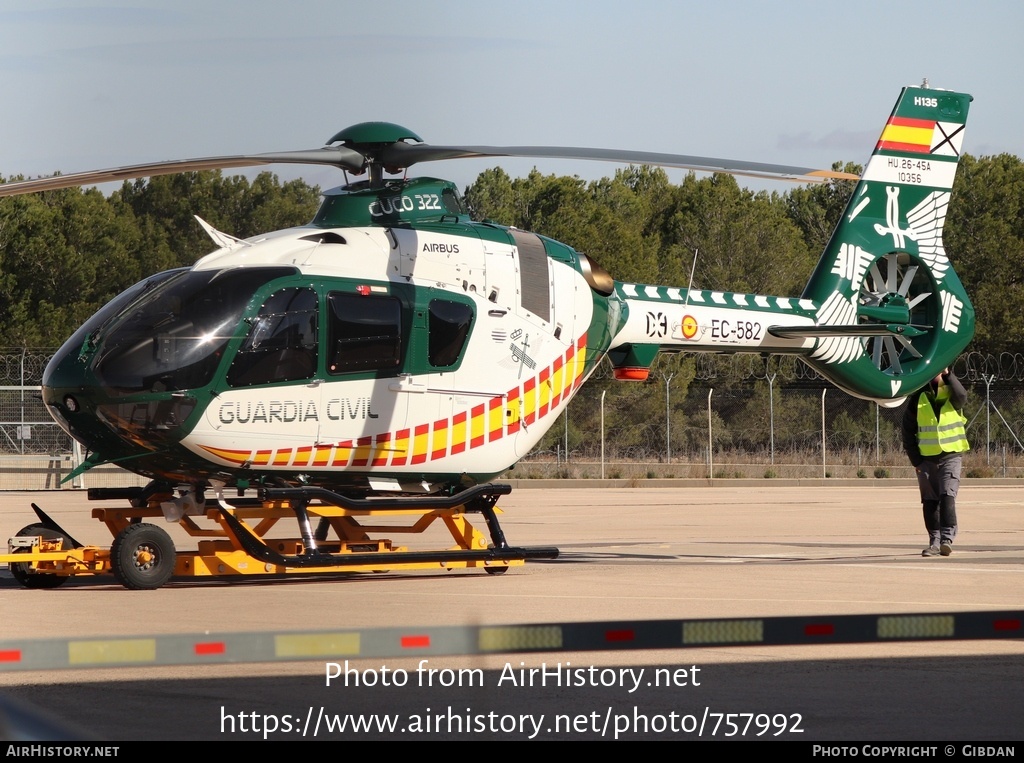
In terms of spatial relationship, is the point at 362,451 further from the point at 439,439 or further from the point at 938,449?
the point at 938,449

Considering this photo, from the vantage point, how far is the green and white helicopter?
34.4ft

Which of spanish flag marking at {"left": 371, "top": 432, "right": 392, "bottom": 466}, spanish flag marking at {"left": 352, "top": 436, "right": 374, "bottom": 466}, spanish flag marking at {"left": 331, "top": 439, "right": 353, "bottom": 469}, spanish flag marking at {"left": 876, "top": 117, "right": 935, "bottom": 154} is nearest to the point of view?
spanish flag marking at {"left": 331, "top": 439, "right": 353, "bottom": 469}

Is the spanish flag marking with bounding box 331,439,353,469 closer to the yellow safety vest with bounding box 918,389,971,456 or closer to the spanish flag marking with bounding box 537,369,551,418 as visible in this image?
the spanish flag marking with bounding box 537,369,551,418

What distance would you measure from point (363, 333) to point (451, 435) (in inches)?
51.1

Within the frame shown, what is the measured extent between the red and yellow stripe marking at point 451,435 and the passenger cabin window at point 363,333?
0.64m

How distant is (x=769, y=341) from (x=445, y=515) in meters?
4.32

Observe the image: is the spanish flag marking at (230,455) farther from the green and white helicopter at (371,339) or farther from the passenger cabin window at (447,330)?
the passenger cabin window at (447,330)

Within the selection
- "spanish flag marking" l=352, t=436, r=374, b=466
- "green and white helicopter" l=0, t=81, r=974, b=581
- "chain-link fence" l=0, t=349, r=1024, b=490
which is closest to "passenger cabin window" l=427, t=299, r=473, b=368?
"green and white helicopter" l=0, t=81, r=974, b=581

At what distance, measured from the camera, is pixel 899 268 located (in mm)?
15445

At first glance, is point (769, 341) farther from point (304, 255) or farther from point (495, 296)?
point (304, 255)

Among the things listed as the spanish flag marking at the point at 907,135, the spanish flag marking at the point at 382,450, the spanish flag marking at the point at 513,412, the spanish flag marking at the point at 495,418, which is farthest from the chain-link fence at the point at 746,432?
the spanish flag marking at the point at 382,450

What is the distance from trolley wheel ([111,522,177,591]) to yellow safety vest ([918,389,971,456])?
734cm

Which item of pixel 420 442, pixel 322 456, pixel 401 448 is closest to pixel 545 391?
pixel 420 442

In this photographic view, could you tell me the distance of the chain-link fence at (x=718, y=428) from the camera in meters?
31.5
